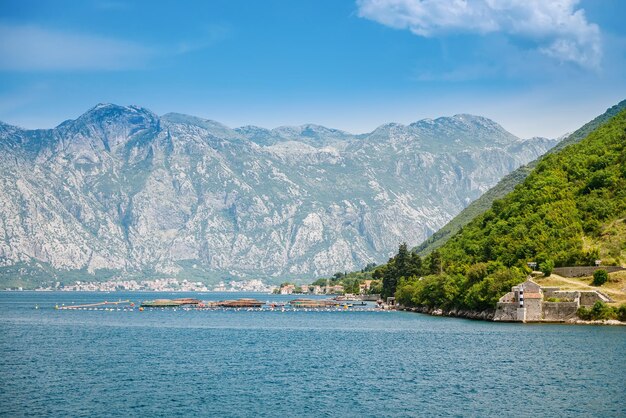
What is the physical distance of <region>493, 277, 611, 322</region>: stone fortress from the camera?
5433 inches

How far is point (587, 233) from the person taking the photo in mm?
163875

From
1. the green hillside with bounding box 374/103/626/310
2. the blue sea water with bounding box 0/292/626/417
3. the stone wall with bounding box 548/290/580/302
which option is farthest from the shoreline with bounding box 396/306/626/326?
the blue sea water with bounding box 0/292/626/417

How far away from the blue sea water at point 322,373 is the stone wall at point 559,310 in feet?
16.4

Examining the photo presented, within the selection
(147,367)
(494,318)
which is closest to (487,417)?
(147,367)

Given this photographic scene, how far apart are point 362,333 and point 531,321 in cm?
2882

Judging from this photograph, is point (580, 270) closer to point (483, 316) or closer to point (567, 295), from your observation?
point (567, 295)

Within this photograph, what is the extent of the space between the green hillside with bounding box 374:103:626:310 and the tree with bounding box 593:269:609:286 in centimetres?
647

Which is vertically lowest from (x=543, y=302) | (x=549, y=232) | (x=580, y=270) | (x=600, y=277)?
(x=543, y=302)

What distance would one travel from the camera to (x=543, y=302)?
142 metres

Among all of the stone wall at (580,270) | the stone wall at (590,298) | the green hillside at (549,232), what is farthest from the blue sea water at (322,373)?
the green hillside at (549,232)

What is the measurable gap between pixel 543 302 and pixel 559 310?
3104 millimetres

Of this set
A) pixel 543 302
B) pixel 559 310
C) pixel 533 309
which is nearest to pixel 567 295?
pixel 559 310

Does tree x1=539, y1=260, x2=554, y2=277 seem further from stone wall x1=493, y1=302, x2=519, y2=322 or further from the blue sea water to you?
the blue sea water

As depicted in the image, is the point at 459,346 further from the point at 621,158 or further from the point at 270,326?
the point at 621,158
